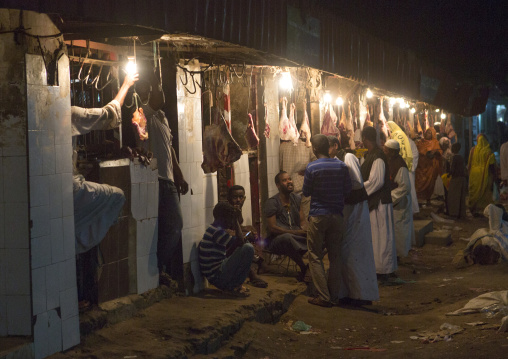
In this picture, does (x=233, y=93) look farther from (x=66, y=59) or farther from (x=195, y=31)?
(x=66, y=59)

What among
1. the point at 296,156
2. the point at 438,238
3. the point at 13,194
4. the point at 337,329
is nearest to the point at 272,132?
the point at 296,156

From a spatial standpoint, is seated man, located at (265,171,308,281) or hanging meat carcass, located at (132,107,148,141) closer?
hanging meat carcass, located at (132,107,148,141)

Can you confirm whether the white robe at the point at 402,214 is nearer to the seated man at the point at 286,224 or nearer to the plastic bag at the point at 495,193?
the seated man at the point at 286,224

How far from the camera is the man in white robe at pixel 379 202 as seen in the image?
33.2 feet

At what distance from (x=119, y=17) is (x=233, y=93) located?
19.3 ft

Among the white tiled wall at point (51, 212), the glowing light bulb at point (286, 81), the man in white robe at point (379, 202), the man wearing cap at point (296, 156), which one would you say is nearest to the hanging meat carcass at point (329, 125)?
the man wearing cap at point (296, 156)

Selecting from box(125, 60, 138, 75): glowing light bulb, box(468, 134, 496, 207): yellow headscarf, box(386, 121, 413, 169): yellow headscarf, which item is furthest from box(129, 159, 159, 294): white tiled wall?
box(468, 134, 496, 207): yellow headscarf

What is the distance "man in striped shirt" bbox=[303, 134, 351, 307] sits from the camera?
8.73 m

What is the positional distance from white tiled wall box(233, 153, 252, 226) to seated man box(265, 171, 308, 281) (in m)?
0.58

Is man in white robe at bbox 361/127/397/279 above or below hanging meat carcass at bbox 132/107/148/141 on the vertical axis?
below

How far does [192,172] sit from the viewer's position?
866 centimetres

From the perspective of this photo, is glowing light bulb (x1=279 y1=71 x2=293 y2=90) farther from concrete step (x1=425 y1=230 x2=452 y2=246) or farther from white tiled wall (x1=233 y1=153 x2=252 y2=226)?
concrete step (x1=425 y1=230 x2=452 y2=246)

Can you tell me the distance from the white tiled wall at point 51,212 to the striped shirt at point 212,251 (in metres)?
2.61

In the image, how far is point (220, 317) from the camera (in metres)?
7.30
